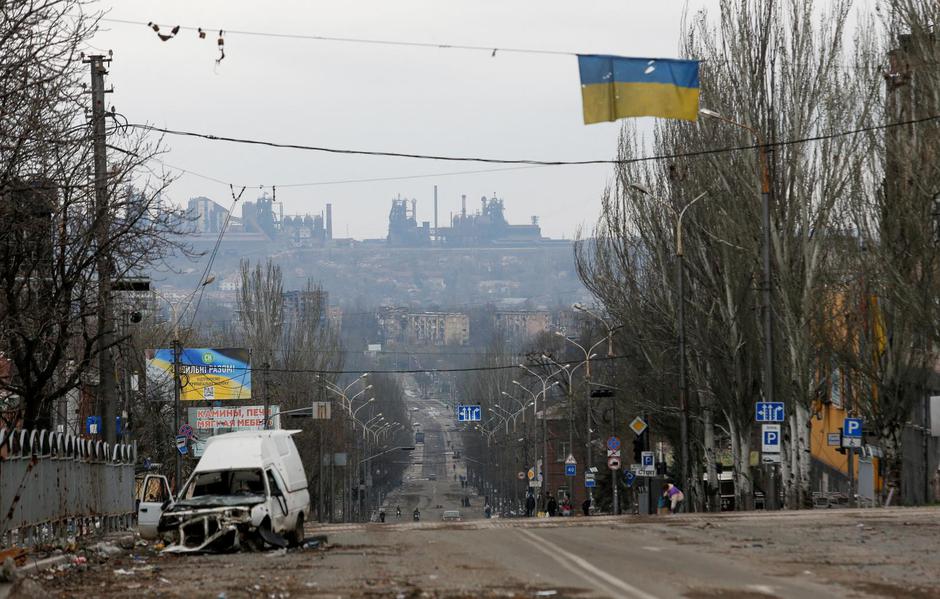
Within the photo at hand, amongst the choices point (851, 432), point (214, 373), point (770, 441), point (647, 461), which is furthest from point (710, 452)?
point (214, 373)

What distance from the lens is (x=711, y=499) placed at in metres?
58.2

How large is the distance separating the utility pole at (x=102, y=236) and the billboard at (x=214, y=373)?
141 ft

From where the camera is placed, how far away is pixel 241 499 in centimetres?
2217

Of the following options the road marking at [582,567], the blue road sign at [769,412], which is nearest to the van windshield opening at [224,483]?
the road marking at [582,567]

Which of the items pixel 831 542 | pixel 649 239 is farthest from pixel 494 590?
pixel 649 239

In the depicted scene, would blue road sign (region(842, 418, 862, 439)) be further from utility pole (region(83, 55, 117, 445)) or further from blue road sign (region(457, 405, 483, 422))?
blue road sign (region(457, 405, 483, 422))

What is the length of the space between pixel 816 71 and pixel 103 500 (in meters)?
28.4

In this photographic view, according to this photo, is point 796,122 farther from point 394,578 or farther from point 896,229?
point 394,578

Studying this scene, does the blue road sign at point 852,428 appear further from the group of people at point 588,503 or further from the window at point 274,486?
the window at point 274,486

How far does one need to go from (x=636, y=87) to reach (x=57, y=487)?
12.2 meters

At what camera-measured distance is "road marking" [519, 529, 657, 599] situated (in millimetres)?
13062

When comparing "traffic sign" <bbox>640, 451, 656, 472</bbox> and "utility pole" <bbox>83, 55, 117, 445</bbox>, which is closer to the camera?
"utility pole" <bbox>83, 55, 117, 445</bbox>

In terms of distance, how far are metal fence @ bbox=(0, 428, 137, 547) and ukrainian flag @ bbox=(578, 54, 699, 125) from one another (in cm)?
1086

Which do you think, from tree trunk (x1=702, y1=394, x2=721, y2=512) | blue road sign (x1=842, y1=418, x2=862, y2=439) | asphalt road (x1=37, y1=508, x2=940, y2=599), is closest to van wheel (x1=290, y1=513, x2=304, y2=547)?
asphalt road (x1=37, y1=508, x2=940, y2=599)
